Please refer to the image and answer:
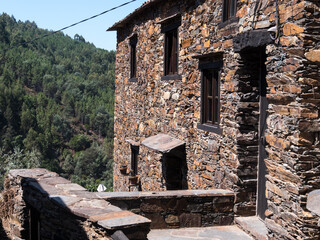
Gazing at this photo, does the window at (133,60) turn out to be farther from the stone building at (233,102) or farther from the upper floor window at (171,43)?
the upper floor window at (171,43)

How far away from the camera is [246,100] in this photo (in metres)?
5.85

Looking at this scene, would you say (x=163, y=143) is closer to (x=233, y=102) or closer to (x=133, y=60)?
(x=233, y=102)

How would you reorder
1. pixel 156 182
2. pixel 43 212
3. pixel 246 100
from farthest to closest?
pixel 156 182 → pixel 246 100 → pixel 43 212

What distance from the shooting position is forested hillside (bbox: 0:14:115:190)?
56312 millimetres

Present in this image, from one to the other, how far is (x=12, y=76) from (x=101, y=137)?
19.7 metres

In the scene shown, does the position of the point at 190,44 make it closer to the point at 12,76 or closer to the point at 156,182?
the point at 156,182

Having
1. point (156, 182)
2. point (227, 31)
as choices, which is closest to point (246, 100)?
point (227, 31)

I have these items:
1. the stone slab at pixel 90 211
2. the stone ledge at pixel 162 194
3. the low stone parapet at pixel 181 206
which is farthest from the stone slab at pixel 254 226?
the stone slab at pixel 90 211

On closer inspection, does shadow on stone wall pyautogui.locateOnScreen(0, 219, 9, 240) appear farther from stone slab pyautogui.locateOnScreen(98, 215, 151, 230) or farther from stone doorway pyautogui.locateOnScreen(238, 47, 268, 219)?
stone doorway pyautogui.locateOnScreen(238, 47, 268, 219)

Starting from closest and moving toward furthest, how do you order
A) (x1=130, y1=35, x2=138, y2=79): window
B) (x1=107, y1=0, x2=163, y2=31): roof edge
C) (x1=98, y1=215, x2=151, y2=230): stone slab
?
(x1=98, y1=215, x2=151, y2=230): stone slab, (x1=107, y1=0, x2=163, y2=31): roof edge, (x1=130, y1=35, x2=138, y2=79): window

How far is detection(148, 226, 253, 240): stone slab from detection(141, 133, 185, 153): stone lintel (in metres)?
2.11

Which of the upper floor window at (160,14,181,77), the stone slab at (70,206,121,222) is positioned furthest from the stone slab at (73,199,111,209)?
the upper floor window at (160,14,181,77)

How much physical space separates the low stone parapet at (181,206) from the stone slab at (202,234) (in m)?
0.12

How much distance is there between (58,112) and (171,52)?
64.3m
